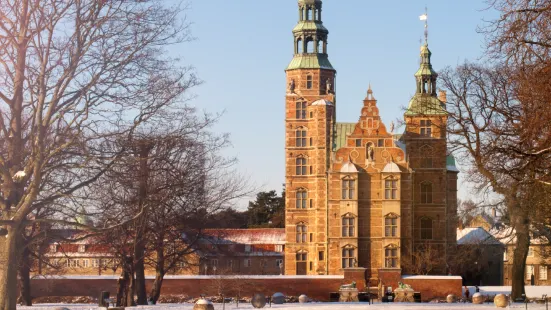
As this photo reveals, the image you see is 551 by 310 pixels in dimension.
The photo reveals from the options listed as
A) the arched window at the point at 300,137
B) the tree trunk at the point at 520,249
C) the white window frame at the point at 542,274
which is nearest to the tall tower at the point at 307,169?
the arched window at the point at 300,137

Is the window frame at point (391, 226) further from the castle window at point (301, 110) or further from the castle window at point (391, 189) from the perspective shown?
the castle window at point (301, 110)

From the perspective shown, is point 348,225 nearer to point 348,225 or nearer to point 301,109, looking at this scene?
point 348,225

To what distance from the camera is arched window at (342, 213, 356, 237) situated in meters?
69.4

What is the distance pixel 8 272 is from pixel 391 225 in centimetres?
4510

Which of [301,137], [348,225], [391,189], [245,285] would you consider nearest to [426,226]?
[391,189]

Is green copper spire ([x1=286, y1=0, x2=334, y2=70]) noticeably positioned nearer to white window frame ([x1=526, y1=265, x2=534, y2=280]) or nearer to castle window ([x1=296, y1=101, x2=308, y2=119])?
castle window ([x1=296, y1=101, x2=308, y2=119])

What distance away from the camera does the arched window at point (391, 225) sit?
69.4 m

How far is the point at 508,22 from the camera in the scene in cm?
1922

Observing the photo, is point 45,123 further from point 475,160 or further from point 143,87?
point 475,160

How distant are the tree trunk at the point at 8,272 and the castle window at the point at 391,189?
4463 cm

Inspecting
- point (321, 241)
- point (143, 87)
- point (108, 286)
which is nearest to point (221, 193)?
point (108, 286)

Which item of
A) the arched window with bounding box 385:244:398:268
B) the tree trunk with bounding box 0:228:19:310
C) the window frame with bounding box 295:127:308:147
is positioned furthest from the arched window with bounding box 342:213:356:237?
the tree trunk with bounding box 0:228:19:310

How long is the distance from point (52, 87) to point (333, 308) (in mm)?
17082

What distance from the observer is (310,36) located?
75062 mm
